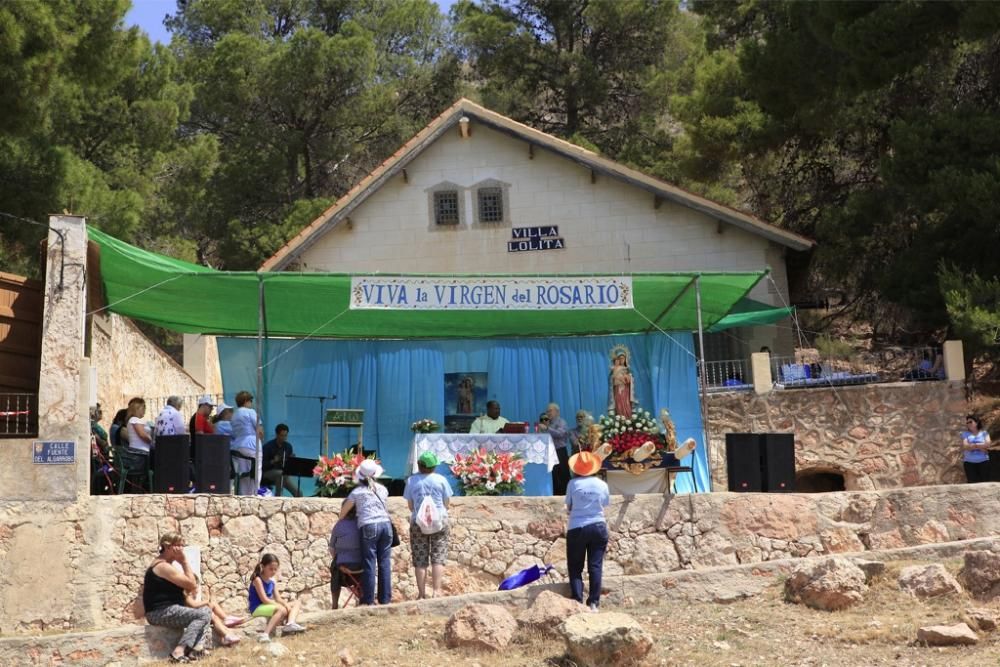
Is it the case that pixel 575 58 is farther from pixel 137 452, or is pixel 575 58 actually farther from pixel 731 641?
pixel 731 641

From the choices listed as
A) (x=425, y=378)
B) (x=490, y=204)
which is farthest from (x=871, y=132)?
(x=425, y=378)

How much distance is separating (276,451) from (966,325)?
30.6 ft

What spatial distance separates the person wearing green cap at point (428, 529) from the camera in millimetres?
12320

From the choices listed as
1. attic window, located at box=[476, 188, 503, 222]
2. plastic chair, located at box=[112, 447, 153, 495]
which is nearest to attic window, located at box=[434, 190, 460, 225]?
attic window, located at box=[476, 188, 503, 222]

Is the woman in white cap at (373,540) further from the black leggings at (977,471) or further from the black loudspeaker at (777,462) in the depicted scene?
the black leggings at (977,471)

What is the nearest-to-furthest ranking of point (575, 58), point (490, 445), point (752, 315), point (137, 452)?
1. point (137, 452)
2. point (490, 445)
3. point (752, 315)
4. point (575, 58)

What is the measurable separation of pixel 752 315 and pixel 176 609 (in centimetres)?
1258

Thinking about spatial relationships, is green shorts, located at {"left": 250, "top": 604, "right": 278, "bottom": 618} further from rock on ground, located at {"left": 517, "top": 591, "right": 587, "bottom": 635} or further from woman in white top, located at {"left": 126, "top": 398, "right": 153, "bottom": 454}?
woman in white top, located at {"left": 126, "top": 398, "right": 153, "bottom": 454}

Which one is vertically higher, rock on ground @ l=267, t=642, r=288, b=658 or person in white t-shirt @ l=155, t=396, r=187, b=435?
person in white t-shirt @ l=155, t=396, r=187, b=435

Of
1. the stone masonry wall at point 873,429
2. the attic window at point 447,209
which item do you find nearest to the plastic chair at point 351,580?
the stone masonry wall at point 873,429

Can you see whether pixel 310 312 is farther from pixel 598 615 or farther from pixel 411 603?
pixel 598 615

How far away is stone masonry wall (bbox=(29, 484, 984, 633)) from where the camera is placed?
528 inches

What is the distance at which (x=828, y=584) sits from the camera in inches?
450

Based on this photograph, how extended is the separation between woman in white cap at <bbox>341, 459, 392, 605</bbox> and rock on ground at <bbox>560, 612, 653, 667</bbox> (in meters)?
2.43
